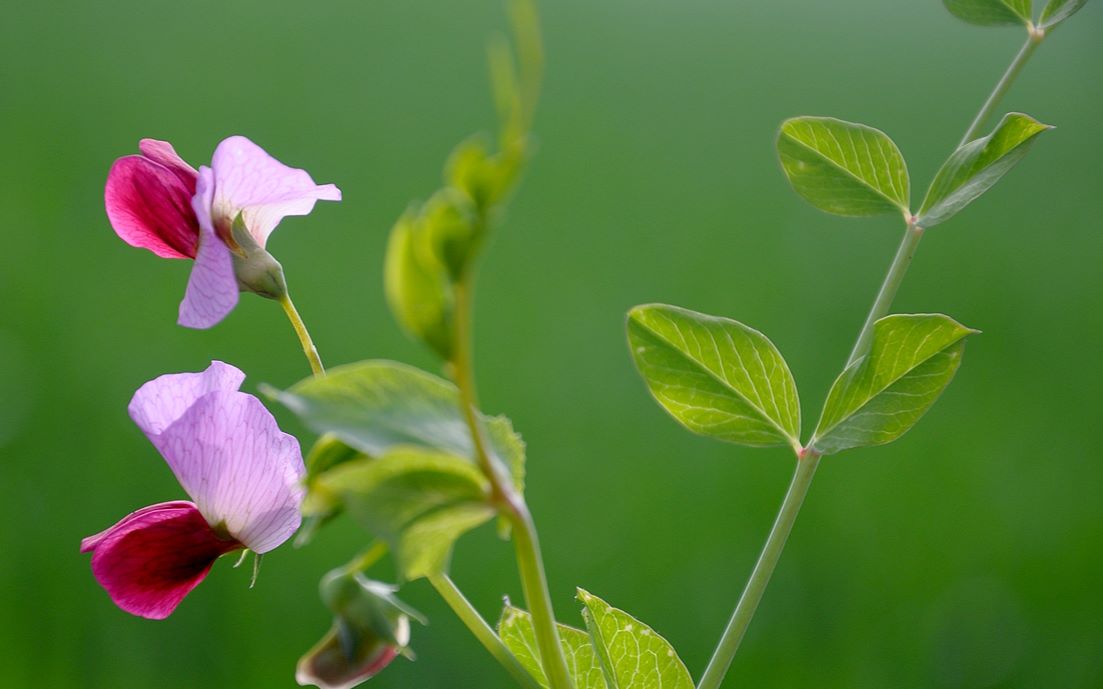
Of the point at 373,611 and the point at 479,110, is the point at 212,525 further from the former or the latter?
the point at 479,110

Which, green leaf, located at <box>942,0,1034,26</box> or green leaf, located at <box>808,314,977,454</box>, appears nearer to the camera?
green leaf, located at <box>808,314,977,454</box>

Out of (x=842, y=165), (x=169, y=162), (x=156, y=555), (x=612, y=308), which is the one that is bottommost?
(x=612, y=308)

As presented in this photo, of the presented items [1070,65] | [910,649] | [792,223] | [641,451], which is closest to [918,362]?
[910,649]

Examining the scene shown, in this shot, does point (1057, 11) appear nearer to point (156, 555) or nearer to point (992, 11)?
point (992, 11)

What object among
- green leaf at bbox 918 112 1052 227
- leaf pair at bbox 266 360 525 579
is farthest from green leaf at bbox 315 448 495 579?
green leaf at bbox 918 112 1052 227

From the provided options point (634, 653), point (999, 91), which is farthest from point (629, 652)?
point (999, 91)

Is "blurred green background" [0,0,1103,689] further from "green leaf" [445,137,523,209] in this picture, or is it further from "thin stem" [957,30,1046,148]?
"green leaf" [445,137,523,209]

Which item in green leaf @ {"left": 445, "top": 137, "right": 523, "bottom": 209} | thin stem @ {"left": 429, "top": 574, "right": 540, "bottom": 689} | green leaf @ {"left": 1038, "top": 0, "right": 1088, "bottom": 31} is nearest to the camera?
green leaf @ {"left": 445, "top": 137, "right": 523, "bottom": 209}
